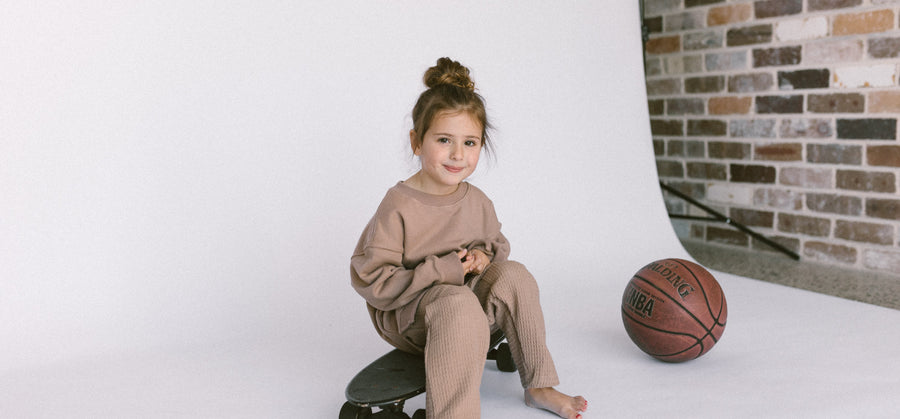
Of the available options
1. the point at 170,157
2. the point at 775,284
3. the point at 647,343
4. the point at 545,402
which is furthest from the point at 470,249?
the point at 775,284

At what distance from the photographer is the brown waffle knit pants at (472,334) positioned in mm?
→ 1533

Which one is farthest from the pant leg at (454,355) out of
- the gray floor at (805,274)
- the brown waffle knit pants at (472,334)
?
the gray floor at (805,274)

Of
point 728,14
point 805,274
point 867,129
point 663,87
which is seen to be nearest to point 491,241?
point 805,274

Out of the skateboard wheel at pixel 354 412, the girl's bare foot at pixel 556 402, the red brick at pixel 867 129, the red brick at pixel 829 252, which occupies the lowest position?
the red brick at pixel 829 252

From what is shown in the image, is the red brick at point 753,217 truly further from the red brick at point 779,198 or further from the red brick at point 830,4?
the red brick at point 830,4

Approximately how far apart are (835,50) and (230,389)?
2678 millimetres

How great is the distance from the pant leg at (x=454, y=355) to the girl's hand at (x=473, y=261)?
0.48 feet

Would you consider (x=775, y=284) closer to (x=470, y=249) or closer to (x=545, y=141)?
(x=545, y=141)

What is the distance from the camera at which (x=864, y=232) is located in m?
3.04

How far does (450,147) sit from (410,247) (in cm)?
25

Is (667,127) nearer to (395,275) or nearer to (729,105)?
(729,105)

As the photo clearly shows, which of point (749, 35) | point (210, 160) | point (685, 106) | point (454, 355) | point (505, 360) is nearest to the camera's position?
point (454, 355)

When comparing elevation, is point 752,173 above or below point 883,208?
above

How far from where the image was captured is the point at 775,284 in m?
2.80
